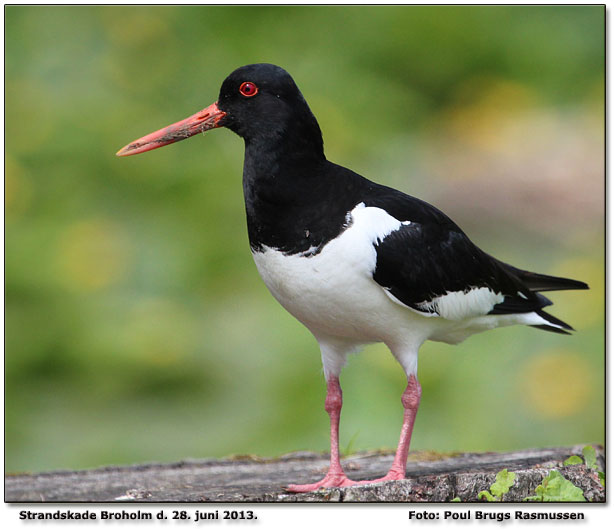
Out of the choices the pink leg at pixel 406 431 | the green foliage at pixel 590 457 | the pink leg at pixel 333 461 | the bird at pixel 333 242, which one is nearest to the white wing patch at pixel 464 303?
the bird at pixel 333 242

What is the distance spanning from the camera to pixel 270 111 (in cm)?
476

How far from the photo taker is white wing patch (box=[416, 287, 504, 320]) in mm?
4883

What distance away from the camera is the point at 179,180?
33.0 feet

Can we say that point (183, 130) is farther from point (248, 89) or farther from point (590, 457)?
point (590, 457)

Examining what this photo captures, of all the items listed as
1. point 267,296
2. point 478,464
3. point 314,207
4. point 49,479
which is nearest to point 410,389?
point 478,464

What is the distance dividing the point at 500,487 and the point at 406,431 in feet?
1.88

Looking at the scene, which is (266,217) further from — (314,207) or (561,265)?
(561,265)

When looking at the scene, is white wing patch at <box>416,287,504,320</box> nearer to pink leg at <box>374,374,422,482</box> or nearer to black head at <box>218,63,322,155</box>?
pink leg at <box>374,374,422,482</box>

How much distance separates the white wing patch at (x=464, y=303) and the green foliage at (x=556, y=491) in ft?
3.12

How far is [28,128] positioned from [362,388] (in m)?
4.93

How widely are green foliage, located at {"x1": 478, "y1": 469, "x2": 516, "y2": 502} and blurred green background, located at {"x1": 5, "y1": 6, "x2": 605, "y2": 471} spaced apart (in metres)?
2.79

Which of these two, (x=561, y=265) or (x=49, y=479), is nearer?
(x=49, y=479)

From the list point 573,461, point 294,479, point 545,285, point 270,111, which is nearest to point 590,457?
point 573,461

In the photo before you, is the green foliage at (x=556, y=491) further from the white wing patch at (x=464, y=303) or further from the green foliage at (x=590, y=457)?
the white wing patch at (x=464, y=303)
